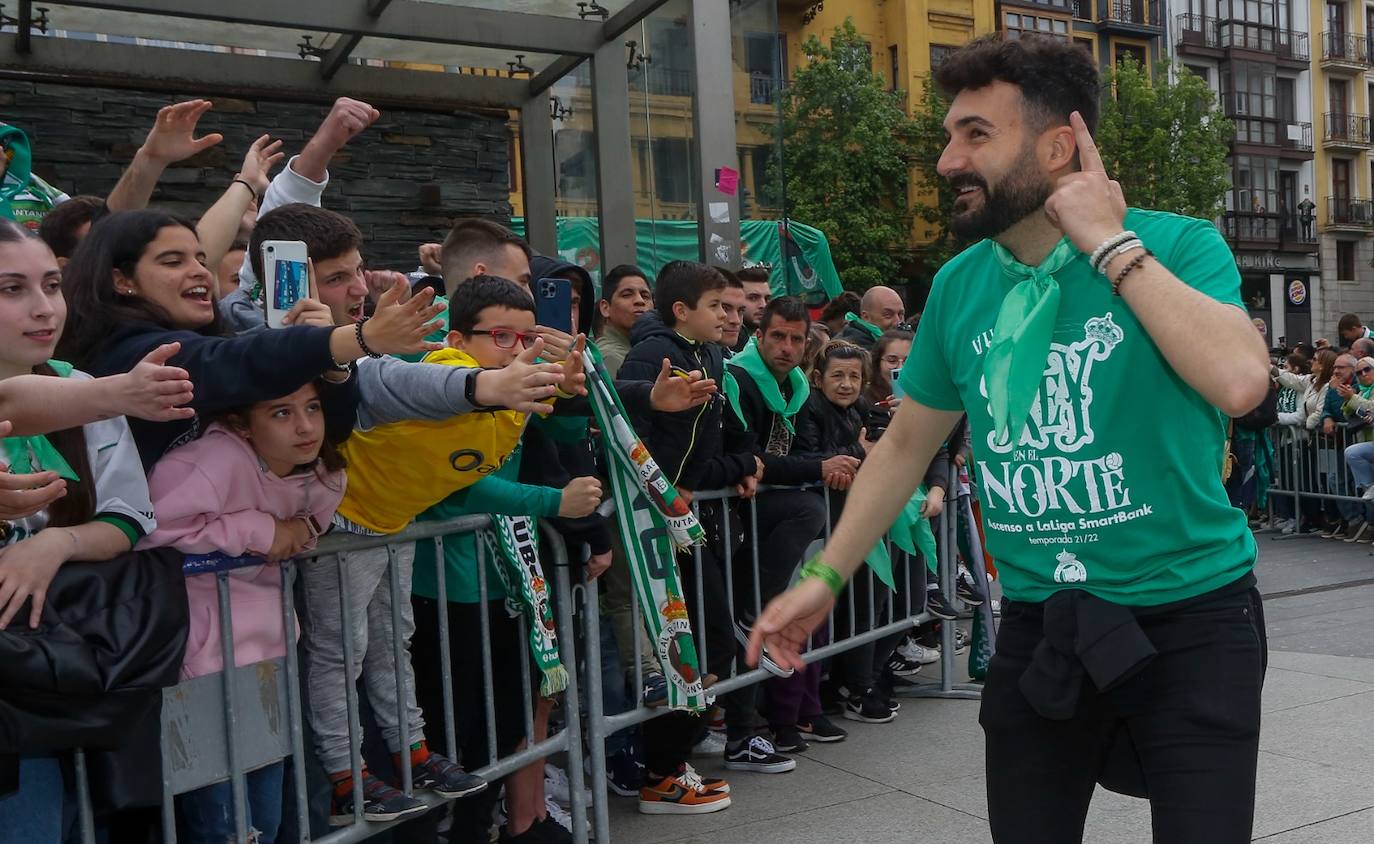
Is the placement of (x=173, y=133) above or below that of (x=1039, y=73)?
above

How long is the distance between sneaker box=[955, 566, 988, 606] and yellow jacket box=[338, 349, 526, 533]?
3494mm

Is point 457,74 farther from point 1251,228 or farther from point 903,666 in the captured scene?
point 1251,228

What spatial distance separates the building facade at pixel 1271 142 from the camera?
148 feet

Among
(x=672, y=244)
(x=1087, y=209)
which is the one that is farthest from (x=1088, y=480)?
(x=672, y=244)

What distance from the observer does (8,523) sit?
255 cm

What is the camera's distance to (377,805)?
10.8ft

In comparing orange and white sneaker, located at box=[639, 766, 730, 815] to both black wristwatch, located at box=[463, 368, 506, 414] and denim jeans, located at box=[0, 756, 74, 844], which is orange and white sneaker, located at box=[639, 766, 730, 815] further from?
denim jeans, located at box=[0, 756, 74, 844]

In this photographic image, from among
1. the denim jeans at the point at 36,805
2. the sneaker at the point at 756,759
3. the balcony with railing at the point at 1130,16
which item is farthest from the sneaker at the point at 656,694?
the balcony with railing at the point at 1130,16

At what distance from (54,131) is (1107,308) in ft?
21.9

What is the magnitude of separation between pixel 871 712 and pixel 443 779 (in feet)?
9.53

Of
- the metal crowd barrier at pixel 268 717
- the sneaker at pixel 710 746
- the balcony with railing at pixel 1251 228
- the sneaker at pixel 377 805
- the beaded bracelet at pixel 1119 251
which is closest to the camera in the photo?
the beaded bracelet at pixel 1119 251

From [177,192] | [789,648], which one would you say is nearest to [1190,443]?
[789,648]

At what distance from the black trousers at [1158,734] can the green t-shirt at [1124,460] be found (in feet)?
0.26

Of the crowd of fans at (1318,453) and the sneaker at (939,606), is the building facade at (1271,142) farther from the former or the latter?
the sneaker at (939,606)
